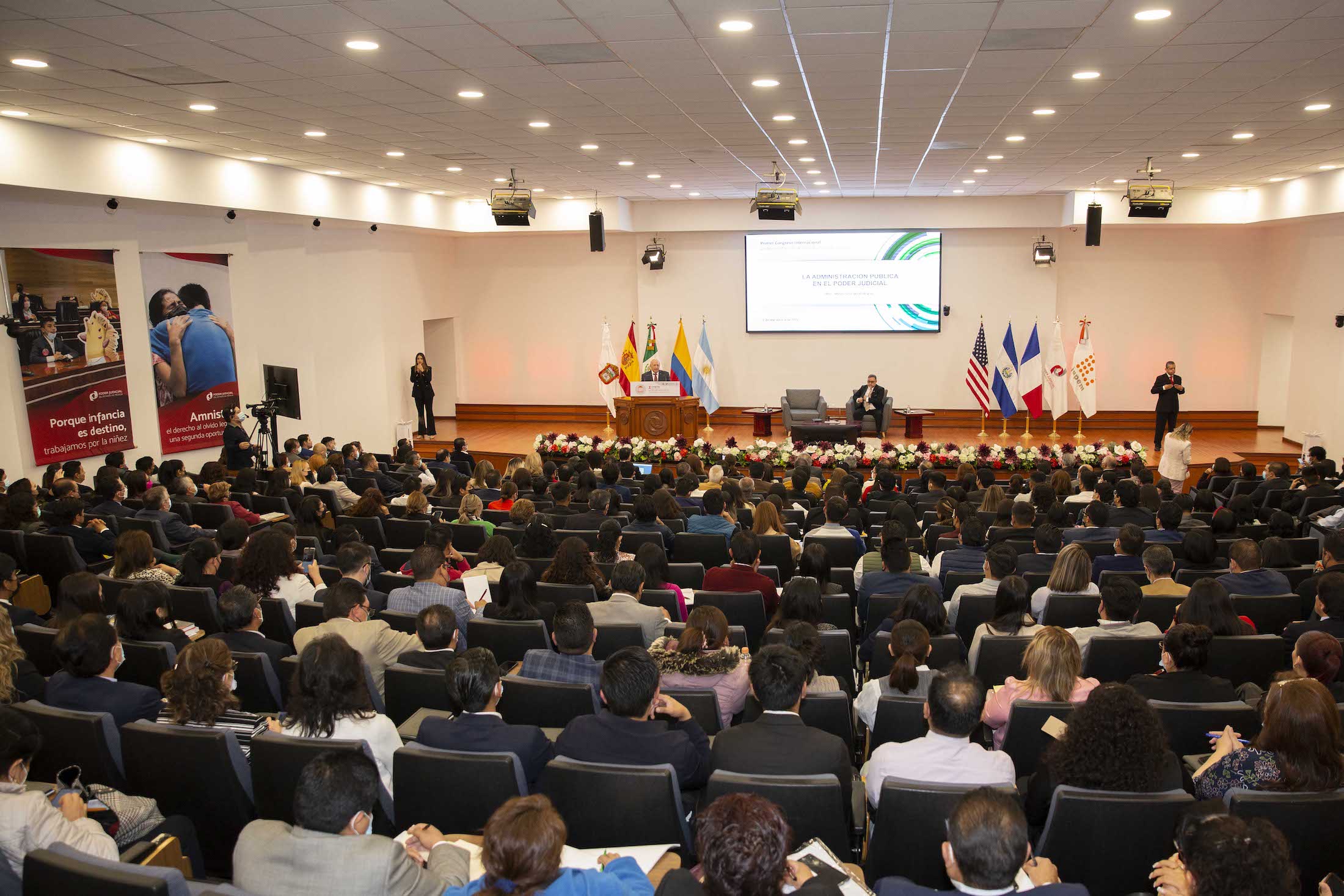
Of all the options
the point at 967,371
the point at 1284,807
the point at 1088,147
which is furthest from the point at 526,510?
the point at 967,371

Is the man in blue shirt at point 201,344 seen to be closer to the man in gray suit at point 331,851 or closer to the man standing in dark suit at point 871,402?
the man standing in dark suit at point 871,402

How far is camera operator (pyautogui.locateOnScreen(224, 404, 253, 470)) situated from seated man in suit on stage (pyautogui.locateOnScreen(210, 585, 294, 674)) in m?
7.35

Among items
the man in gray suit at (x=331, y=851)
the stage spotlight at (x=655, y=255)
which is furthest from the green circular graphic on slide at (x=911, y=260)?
the man in gray suit at (x=331, y=851)

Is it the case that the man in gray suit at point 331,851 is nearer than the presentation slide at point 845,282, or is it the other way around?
the man in gray suit at point 331,851

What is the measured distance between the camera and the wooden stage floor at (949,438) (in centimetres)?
1523

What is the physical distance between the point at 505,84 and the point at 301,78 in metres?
1.46

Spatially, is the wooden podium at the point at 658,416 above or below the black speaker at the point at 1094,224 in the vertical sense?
below

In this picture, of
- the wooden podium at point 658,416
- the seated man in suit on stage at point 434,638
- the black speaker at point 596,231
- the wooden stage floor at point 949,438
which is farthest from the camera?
the wooden podium at point 658,416

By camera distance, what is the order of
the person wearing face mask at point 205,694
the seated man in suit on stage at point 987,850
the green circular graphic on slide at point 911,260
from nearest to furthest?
the seated man in suit on stage at point 987,850
the person wearing face mask at point 205,694
the green circular graphic on slide at point 911,260

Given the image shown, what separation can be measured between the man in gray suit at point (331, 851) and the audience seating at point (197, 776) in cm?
85

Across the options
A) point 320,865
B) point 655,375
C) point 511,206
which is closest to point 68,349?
point 511,206

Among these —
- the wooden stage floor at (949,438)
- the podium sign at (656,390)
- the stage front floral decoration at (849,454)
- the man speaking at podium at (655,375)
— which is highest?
the man speaking at podium at (655,375)

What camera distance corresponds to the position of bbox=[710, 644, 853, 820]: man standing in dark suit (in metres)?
3.37

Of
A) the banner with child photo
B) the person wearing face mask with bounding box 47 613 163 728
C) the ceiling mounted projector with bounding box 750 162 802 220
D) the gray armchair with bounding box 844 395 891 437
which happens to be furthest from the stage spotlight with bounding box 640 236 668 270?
the person wearing face mask with bounding box 47 613 163 728
